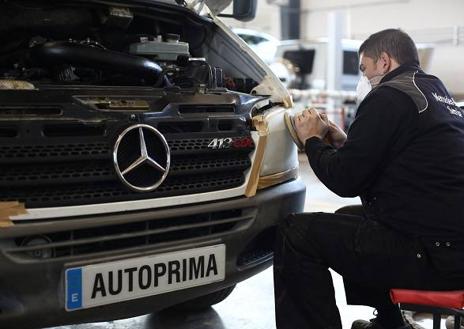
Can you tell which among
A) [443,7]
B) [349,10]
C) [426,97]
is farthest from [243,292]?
[349,10]

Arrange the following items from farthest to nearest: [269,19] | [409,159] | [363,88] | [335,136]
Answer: [269,19], [363,88], [335,136], [409,159]

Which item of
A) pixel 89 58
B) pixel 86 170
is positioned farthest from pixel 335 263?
pixel 89 58

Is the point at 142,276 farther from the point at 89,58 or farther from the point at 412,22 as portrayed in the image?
the point at 412,22

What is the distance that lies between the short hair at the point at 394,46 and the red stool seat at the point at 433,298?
83cm

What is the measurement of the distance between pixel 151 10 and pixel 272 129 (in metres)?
0.82

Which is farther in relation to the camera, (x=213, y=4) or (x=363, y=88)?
(x=213, y=4)

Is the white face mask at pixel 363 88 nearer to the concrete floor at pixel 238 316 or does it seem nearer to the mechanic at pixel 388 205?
the mechanic at pixel 388 205

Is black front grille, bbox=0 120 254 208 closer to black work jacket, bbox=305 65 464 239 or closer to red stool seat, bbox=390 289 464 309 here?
black work jacket, bbox=305 65 464 239

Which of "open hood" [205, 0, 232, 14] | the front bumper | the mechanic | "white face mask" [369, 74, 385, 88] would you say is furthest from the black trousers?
"open hood" [205, 0, 232, 14]

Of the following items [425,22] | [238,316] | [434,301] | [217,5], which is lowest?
[238,316]

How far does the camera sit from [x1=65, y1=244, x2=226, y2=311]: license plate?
1.70m

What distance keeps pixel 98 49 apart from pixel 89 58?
7 cm

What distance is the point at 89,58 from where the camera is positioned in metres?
2.24

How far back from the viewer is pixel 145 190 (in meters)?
1.82
